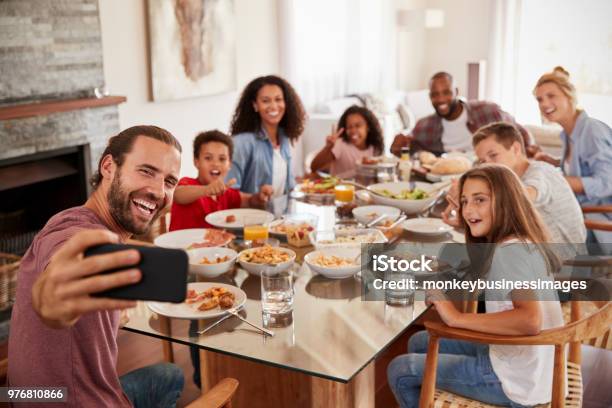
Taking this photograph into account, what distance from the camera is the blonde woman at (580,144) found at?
2.90m

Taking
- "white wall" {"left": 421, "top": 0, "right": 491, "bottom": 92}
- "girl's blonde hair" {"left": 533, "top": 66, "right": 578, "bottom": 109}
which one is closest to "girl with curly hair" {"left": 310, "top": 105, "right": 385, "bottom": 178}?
"girl's blonde hair" {"left": 533, "top": 66, "right": 578, "bottom": 109}

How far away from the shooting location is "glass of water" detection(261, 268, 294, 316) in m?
1.75

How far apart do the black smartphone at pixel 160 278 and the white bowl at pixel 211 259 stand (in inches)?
44.0

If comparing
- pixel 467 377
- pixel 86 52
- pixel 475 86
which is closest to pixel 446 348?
pixel 467 377


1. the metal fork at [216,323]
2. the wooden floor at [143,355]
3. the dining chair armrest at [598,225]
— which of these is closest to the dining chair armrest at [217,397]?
Answer: the metal fork at [216,323]

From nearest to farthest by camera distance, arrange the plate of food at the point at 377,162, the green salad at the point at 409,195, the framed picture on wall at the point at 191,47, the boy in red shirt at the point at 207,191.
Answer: the boy in red shirt at the point at 207,191 → the green salad at the point at 409,195 → the plate of food at the point at 377,162 → the framed picture on wall at the point at 191,47

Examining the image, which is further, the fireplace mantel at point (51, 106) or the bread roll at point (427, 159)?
the bread roll at point (427, 159)

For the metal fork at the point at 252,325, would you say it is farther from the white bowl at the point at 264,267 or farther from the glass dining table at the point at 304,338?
the white bowl at the point at 264,267

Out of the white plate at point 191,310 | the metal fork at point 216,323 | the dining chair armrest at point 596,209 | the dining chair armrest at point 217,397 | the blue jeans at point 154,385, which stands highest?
the dining chair armrest at point 596,209

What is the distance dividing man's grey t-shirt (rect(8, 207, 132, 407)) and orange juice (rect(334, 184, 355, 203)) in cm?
159

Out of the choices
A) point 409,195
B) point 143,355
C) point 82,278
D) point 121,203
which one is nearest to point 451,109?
point 409,195

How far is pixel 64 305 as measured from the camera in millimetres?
935

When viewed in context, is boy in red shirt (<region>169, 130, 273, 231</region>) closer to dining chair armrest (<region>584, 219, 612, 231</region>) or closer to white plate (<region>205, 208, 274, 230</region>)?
white plate (<region>205, 208, 274, 230</region>)

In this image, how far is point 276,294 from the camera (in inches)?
69.4
